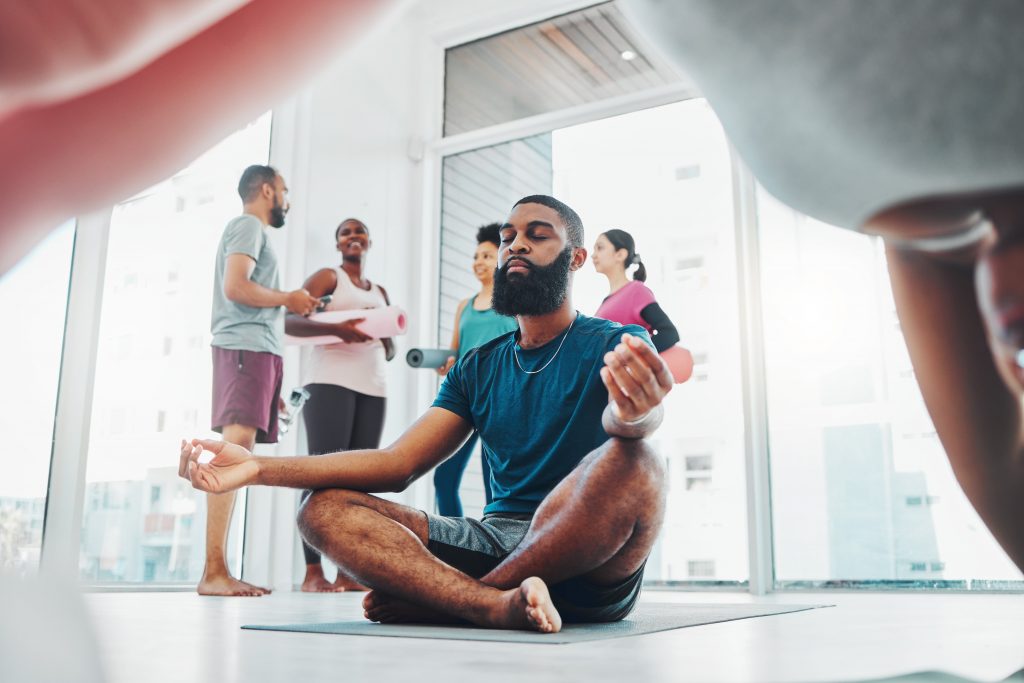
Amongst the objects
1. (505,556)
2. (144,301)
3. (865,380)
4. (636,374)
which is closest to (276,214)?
(505,556)

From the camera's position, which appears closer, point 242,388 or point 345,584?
point 242,388

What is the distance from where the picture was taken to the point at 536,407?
4.79ft

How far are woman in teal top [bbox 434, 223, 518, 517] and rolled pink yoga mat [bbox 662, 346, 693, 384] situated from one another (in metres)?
0.45

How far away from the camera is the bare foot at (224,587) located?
8.30ft

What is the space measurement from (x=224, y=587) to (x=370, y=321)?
0.89m

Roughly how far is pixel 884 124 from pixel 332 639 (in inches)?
40.3

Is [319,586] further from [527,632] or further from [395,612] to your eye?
[527,632]

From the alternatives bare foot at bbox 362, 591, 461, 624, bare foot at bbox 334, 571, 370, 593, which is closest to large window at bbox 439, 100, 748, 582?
bare foot at bbox 362, 591, 461, 624

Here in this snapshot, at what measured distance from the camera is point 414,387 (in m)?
3.96

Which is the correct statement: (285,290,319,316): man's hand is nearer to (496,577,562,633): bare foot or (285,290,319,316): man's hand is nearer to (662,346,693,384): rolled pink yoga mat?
(662,346,693,384): rolled pink yoga mat

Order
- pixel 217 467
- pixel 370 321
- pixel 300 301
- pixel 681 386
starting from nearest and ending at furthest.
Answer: pixel 217 467 < pixel 300 301 < pixel 370 321 < pixel 681 386

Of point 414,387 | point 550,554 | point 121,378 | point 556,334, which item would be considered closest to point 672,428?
point 414,387

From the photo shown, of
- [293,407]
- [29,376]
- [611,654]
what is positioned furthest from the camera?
[293,407]

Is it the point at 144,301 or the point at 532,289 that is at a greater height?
the point at 532,289
